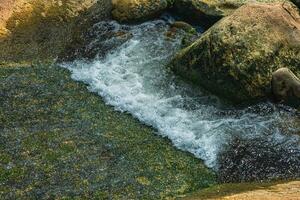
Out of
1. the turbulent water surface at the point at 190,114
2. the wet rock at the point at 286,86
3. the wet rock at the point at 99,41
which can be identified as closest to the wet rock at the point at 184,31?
the turbulent water surface at the point at 190,114

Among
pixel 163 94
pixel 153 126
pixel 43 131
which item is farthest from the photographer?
pixel 163 94

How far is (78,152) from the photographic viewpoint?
65.6ft

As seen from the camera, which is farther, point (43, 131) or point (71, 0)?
point (71, 0)

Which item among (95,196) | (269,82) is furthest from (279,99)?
(95,196)

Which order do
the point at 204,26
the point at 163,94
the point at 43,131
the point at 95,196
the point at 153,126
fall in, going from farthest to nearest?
the point at 204,26 → the point at 163,94 → the point at 153,126 → the point at 43,131 → the point at 95,196

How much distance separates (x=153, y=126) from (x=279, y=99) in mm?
6562

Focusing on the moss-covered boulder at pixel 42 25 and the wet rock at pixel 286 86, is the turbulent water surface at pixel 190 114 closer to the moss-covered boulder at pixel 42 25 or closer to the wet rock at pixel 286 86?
the wet rock at pixel 286 86

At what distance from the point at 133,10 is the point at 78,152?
46.3 ft

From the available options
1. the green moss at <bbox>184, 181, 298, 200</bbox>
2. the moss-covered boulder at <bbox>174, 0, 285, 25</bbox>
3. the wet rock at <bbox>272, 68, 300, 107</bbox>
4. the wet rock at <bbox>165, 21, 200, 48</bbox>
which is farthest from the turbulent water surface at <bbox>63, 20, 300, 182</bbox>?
the moss-covered boulder at <bbox>174, 0, 285, 25</bbox>

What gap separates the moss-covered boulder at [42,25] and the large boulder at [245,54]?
8214 millimetres

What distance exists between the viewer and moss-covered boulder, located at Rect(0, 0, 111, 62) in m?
27.9

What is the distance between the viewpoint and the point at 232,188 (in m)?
17.9

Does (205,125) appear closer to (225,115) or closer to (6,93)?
(225,115)

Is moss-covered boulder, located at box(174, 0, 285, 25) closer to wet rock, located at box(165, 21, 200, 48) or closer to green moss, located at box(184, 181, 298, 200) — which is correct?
wet rock, located at box(165, 21, 200, 48)
